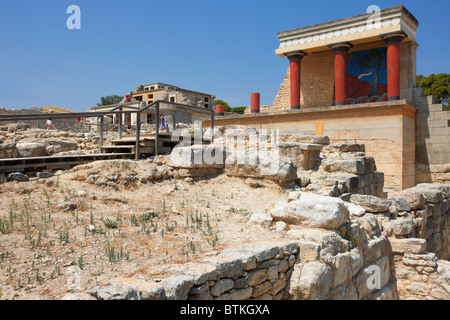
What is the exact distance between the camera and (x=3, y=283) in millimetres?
2680

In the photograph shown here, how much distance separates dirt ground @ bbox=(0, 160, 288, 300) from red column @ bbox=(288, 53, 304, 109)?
964cm

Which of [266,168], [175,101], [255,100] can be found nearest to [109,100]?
[175,101]

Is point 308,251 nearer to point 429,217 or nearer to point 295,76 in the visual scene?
point 429,217

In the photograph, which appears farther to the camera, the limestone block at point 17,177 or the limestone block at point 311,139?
the limestone block at point 311,139

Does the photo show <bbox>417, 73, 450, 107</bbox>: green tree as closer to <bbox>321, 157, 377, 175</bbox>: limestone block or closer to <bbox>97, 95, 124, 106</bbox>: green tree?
<bbox>321, 157, 377, 175</bbox>: limestone block

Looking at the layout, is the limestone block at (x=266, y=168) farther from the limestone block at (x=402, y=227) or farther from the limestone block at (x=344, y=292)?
the limestone block at (x=344, y=292)

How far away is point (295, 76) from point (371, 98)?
3535 millimetres

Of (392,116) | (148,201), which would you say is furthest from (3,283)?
(392,116)

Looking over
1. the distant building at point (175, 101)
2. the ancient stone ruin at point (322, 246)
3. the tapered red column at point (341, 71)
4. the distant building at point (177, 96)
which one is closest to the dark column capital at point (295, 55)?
the tapered red column at point (341, 71)

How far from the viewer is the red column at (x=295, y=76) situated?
15.1 meters

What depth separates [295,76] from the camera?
1531 cm

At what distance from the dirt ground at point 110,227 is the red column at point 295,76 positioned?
9.64m

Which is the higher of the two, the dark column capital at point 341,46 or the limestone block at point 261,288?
the dark column capital at point 341,46

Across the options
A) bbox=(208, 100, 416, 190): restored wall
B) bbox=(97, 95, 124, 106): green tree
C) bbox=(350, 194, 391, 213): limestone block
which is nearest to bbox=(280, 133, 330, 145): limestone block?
bbox=(350, 194, 391, 213): limestone block
